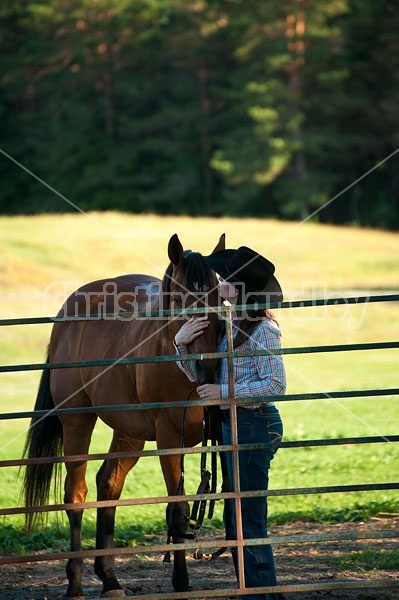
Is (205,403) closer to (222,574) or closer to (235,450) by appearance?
(235,450)

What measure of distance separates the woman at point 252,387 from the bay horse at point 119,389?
14 centimetres

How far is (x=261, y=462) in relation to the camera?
4848 mm

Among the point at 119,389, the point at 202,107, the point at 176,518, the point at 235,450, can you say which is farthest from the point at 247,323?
the point at 202,107

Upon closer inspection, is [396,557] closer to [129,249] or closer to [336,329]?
[336,329]

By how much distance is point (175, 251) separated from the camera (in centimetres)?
545

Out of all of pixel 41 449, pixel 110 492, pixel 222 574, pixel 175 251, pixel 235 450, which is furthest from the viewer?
pixel 41 449

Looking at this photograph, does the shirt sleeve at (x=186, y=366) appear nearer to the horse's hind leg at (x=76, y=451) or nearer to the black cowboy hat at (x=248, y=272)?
the black cowboy hat at (x=248, y=272)

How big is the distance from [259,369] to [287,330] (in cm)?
1805

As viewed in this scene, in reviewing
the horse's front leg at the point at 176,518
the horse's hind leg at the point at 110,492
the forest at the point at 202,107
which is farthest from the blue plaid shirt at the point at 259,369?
the forest at the point at 202,107

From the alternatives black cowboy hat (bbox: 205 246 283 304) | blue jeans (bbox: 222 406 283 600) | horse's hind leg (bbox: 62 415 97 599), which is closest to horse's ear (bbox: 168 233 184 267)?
black cowboy hat (bbox: 205 246 283 304)

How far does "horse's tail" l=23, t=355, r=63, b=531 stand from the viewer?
260 inches

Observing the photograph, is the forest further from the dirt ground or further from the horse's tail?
the dirt ground

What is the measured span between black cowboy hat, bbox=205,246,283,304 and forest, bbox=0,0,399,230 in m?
39.8

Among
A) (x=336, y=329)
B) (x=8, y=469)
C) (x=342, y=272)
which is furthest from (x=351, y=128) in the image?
(x=8, y=469)
